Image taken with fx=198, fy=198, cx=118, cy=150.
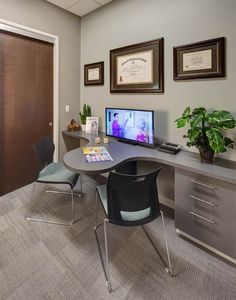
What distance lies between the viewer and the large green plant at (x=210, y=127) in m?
1.69

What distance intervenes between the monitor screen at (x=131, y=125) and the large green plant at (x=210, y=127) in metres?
0.55

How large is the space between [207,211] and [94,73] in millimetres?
2623

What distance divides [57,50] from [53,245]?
278 cm

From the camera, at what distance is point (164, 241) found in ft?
6.42

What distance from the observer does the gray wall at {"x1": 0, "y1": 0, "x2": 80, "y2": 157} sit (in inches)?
102

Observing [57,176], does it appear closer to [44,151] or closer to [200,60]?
[44,151]

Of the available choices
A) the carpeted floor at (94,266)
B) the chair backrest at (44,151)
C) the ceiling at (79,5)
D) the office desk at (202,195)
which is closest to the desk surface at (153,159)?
the office desk at (202,195)

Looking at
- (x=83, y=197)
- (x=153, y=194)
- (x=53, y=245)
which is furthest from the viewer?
(x=83, y=197)

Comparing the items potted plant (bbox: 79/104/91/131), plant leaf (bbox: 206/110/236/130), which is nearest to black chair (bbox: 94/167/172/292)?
plant leaf (bbox: 206/110/236/130)

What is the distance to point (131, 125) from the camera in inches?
102

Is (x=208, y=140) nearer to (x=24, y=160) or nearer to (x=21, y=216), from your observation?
(x=21, y=216)

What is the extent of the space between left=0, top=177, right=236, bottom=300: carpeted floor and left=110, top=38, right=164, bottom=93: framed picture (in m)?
1.71

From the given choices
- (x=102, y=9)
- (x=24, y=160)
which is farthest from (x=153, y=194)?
(x=102, y=9)

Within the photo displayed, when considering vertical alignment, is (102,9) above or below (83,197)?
above
